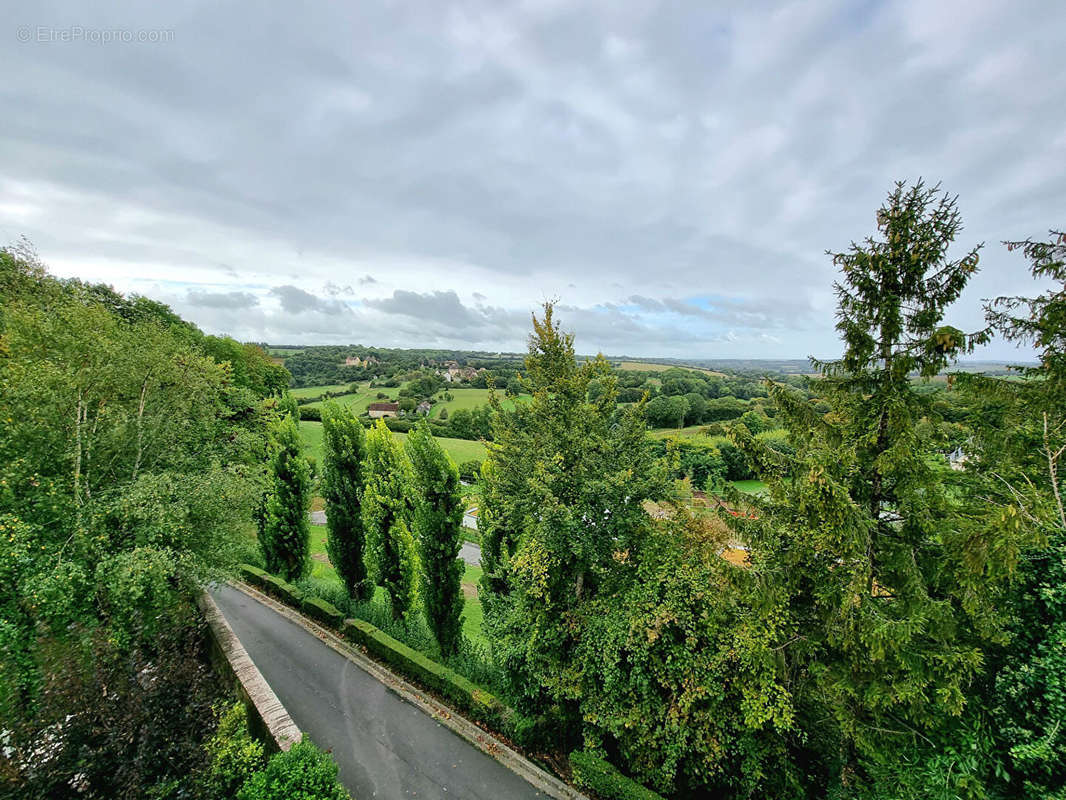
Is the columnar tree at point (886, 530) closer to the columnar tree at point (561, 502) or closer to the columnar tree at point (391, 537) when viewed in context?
the columnar tree at point (561, 502)

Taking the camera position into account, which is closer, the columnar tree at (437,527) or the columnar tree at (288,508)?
the columnar tree at (437,527)

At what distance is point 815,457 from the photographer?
6562 mm

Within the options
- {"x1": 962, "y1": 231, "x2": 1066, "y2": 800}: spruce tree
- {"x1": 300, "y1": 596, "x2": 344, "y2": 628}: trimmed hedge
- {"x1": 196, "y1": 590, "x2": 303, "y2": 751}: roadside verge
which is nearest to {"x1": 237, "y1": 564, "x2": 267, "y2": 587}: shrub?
{"x1": 300, "y1": 596, "x2": 344, "y2": 628}: trimmed hedge

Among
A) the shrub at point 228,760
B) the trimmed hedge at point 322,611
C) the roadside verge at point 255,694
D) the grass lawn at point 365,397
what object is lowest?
the trimmed hedge at point 322,611

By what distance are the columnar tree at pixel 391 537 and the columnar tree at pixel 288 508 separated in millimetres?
4252

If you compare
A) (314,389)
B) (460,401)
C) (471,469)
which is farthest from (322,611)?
(314,389)

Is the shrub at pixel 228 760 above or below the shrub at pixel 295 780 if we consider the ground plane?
below

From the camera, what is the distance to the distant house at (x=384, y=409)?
73.0m

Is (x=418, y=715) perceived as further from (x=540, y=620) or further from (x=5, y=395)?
(x=5, y=395)

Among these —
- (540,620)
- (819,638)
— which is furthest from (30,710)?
(819,638)

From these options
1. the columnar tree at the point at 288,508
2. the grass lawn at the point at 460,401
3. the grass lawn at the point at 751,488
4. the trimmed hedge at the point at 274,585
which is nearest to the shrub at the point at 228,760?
the grass lawn at the point at 751,488

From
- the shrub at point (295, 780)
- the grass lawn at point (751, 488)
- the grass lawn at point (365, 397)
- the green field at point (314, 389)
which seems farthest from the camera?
the green field at point (314, 389)

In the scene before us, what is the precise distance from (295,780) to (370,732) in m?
5.47

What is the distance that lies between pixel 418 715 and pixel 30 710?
8515 mm
